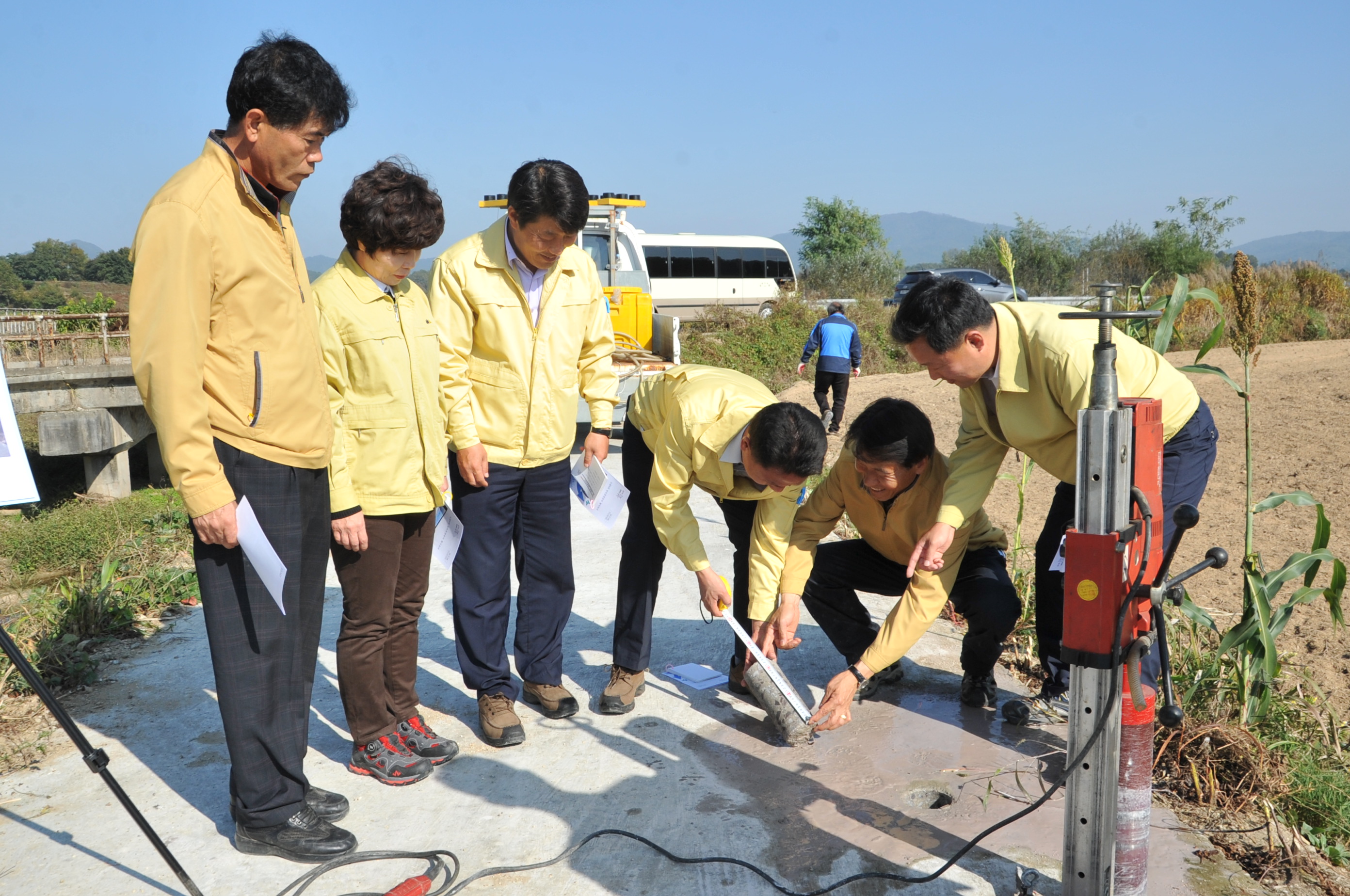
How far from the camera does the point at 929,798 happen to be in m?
2.79

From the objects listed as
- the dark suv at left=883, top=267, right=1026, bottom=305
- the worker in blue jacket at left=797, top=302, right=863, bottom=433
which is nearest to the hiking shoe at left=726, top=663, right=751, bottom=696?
the worker in blue jacket at left=797, top=302, right=863, bottom=433

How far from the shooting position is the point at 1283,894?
89.3 inches

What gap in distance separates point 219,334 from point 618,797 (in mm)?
1704

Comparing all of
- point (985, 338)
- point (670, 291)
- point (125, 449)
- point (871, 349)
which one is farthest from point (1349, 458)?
point (670, 291)

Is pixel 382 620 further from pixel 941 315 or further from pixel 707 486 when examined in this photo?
pixel 941 315

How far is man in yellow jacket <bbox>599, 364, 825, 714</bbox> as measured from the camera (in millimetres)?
2752

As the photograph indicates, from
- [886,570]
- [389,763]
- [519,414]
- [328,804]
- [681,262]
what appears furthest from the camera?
[681,262]

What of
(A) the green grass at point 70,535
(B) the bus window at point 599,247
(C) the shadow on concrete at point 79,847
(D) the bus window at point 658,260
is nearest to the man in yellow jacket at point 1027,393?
(C) the shadow on concrete at point 79,847

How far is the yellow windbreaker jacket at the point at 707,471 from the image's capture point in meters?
2.97

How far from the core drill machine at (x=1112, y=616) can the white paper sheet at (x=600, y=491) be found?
1.68m

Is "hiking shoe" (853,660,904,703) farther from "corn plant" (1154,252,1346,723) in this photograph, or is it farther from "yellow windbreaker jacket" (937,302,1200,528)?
"corn plant" (1154,252,1346,723)

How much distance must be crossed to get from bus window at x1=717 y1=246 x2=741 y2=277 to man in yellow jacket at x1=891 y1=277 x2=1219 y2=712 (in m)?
22.6

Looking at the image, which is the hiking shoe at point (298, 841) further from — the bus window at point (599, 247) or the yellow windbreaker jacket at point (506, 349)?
the bus window at point (599, 247)

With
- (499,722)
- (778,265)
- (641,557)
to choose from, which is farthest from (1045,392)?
(778,265)
